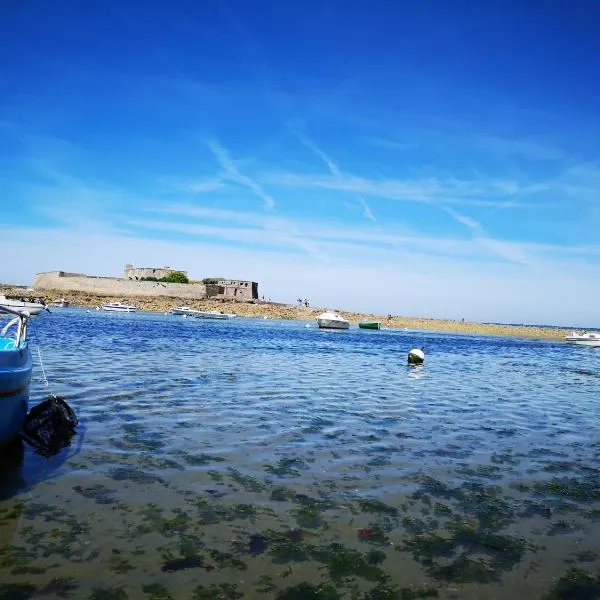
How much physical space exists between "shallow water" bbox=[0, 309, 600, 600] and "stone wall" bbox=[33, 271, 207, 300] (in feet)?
350

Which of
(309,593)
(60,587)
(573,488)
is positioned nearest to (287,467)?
(309,593)

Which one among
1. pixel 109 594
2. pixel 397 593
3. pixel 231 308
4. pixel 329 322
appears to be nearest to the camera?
pixel 109 594

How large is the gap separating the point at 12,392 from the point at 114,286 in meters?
117

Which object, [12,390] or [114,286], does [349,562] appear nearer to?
[12,390]

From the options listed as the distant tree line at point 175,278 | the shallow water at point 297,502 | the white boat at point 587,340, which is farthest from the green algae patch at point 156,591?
the distant tree line at point 175,278

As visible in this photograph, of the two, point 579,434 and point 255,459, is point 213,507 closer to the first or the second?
point 255,459

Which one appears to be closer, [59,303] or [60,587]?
[60,587]

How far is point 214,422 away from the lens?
40.2ft

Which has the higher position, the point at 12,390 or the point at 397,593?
the point at 12,390

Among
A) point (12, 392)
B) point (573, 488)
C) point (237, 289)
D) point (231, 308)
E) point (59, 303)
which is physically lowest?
point (573, 488)

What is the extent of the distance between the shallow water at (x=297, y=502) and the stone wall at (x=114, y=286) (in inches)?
4201

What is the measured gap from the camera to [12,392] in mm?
8758

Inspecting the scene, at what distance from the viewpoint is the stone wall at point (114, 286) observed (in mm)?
118438

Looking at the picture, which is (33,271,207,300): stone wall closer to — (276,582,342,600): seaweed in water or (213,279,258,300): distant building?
(213,279,258,300): distant building
